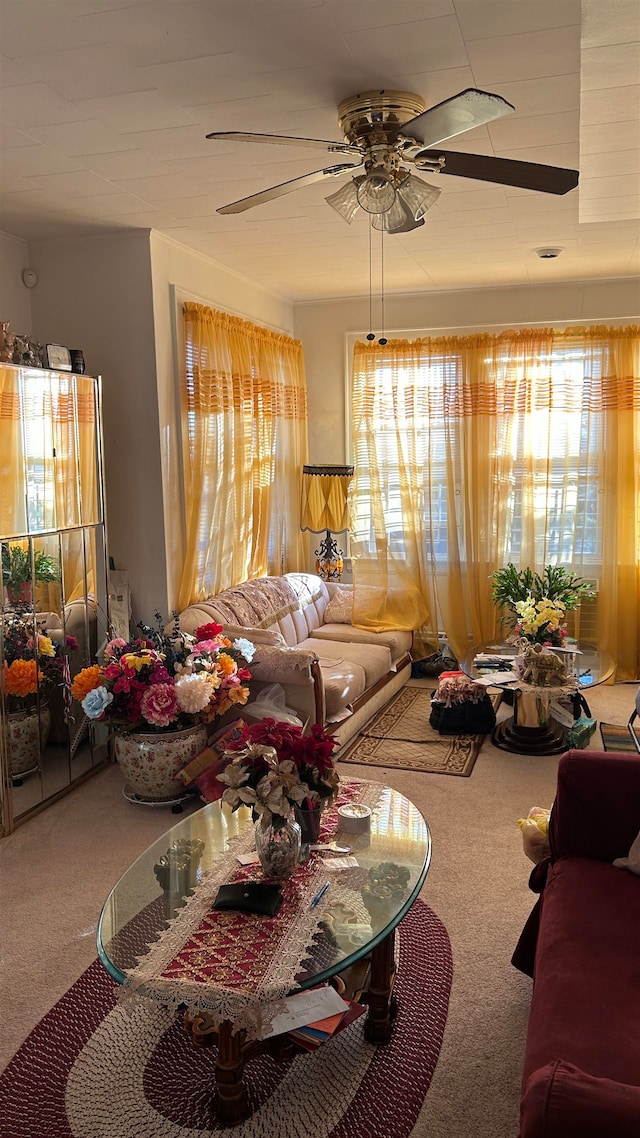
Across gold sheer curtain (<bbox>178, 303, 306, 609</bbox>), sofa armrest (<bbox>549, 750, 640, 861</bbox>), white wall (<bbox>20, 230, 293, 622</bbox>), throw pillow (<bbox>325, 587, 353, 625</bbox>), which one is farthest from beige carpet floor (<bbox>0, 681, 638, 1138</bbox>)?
throw pillow (<bbox>325, 587, 353, 625</bbox>)

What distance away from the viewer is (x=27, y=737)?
378cm

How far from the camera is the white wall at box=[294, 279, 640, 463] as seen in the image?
5801mm

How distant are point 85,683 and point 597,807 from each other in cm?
235

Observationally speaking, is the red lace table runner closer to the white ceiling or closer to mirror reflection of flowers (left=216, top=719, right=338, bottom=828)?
mirror reflection of flowers (left=216, top=719, right=338, bottom=828)

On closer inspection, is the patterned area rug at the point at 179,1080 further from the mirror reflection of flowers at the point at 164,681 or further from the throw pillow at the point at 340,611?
A: the throw pillow at the point at 340,611

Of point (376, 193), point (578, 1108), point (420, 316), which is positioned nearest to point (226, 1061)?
point (578, 1108)

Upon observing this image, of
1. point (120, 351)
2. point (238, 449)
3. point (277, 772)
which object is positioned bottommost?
point (277, 772)

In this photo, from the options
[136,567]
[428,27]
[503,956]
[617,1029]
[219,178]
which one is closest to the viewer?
[617,1029]

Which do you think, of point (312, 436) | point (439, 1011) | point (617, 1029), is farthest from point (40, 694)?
point (312, 436)

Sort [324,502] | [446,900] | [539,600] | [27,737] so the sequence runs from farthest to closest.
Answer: [324,502] < [539,600] < [27,737] < [446,900]

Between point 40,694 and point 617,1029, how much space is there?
9.29 feet

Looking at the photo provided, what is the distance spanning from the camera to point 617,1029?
1733mm

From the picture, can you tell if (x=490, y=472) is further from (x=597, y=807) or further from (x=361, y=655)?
(x=597, y=807)

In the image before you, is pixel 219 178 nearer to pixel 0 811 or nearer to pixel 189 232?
pixel 189 232
